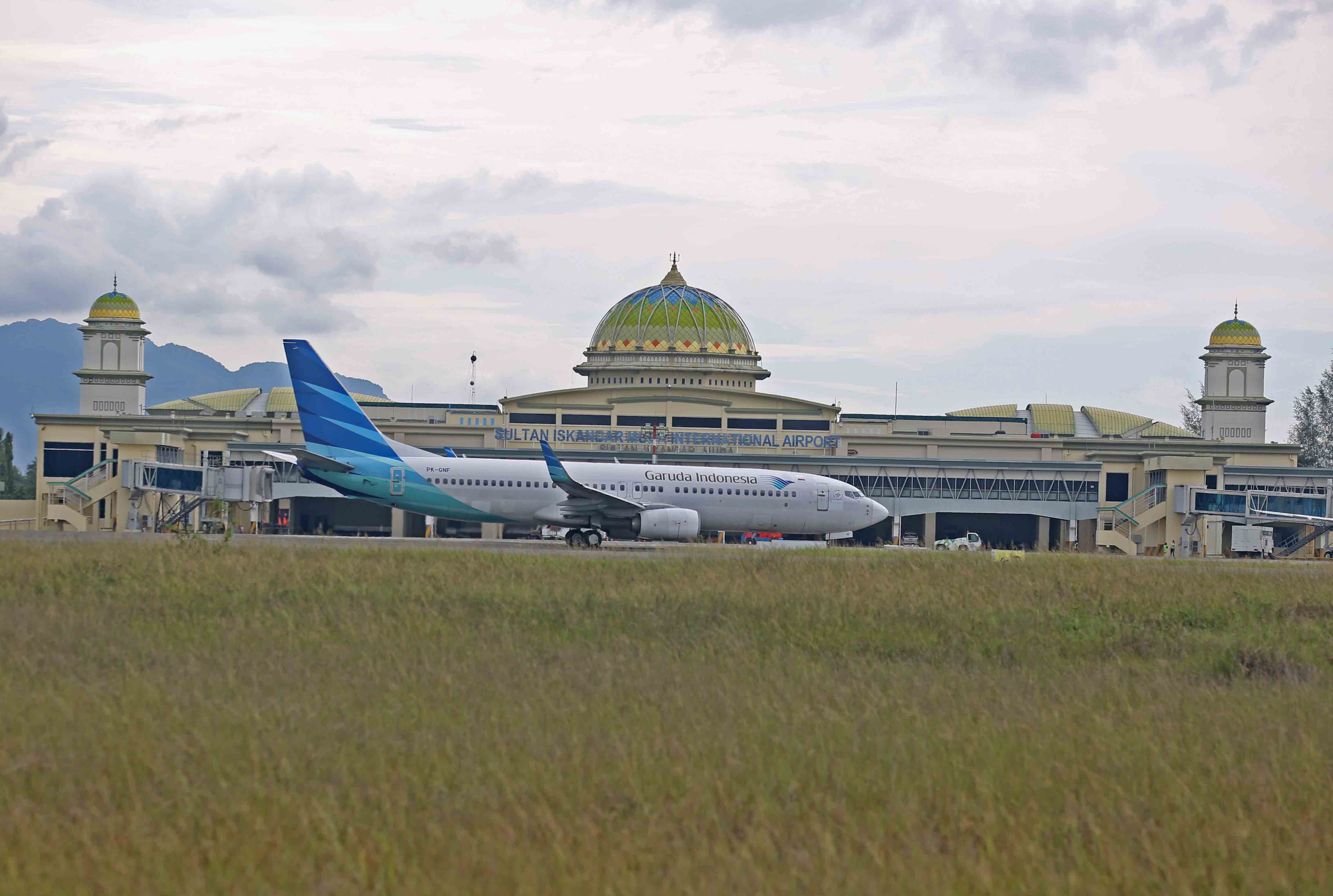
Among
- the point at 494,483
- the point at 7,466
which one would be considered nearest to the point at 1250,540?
the point at 494,483

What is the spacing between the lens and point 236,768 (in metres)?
11.3

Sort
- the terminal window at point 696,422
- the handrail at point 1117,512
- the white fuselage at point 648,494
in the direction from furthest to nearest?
1. the terminal window at point 696,422
2. the handrail at point 1117,512
3. the white fuselage at point 648,494

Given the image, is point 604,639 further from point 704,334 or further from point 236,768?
point 704,334

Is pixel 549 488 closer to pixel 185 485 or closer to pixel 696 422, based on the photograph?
pixel 185 485

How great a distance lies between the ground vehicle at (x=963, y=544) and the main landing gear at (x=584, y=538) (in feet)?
61.6

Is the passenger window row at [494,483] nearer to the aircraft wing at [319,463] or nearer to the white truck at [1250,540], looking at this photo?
the aircraft wing at [319,463]

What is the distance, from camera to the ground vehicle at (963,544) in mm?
64750

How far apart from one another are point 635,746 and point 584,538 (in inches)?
1460

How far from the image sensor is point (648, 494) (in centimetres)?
4975

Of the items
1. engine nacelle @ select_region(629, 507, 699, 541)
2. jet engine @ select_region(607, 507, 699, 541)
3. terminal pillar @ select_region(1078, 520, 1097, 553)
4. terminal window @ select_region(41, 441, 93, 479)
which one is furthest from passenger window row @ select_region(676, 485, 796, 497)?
terminal window @ select_region(41, 441, 93, 479)

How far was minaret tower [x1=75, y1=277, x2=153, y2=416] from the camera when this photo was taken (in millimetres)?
106250

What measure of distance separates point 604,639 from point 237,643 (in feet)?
17.3

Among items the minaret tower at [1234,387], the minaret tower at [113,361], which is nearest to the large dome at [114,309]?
the minaret tower at [113,361]

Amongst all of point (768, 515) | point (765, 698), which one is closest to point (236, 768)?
point (765, 698)
